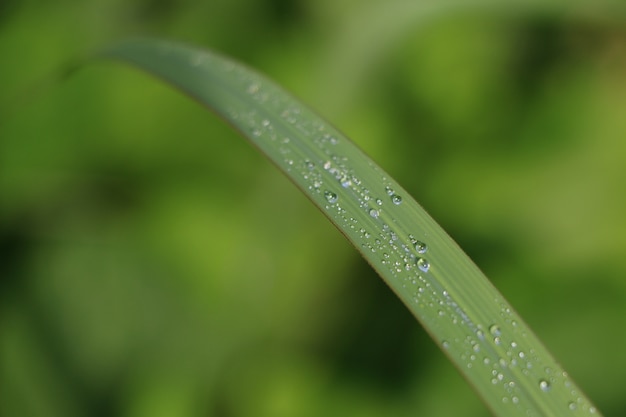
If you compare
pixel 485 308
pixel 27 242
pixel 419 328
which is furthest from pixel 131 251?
pixel 485 308

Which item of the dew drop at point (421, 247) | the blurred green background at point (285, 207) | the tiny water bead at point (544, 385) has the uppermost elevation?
the blurred green background at point (285, 207)

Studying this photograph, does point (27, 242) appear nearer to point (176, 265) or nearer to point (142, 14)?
point (176, 265)

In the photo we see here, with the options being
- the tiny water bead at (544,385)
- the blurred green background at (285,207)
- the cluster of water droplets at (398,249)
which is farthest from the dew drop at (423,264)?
the blurred green background at (285,207)

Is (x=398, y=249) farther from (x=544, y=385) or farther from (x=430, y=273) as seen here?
(x=544, y=385)

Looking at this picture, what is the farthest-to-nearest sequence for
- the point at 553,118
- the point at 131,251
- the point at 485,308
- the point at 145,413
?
1. the point at 553,118
2. the point at 131,251
3. the point at 145,413
4. the point at 485,308

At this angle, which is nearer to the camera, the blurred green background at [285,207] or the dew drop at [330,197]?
the dew drop at [330,197]

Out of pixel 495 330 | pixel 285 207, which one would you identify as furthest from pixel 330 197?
pixel 285 207

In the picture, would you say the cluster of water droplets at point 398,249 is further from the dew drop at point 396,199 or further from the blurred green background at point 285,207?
the blurred green background at point 285,207

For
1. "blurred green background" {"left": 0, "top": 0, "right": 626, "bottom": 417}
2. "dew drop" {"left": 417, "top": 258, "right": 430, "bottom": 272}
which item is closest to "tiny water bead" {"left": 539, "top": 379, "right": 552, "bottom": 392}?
"dew drop" {"left": 417, "top": 258, "right": 430, "bottom": 272}
